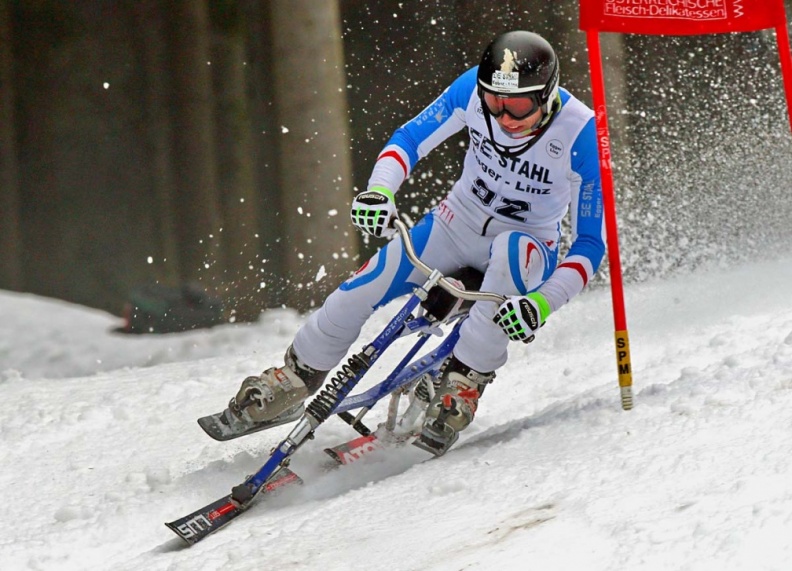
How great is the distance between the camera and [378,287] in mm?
3893

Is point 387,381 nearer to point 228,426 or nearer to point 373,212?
point 228,426

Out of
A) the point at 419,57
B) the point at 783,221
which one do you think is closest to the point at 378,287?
the point at 419,57

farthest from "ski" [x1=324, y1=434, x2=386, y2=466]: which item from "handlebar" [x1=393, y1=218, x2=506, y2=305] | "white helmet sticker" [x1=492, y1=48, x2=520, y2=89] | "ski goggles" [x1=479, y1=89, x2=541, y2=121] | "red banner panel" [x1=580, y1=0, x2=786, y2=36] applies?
"red banner panel" [x1=580, y1=0, x2=786, y2=36]

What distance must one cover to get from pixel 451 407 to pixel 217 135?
4001 mm

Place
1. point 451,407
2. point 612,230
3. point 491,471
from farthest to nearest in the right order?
point 451,407, point 612,230, point 491,471

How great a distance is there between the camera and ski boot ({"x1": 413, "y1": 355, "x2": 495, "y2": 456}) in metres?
3.80

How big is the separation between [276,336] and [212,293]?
712mm

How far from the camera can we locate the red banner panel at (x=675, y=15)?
3932 millimetres

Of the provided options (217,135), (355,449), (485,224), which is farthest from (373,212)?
(217,135)

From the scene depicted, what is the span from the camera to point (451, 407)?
3840 millimetres

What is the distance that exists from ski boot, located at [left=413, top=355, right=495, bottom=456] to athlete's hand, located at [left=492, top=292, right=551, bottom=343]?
456 mm

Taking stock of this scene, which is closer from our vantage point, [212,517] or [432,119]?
[212,517]

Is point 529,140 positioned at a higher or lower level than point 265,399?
higher

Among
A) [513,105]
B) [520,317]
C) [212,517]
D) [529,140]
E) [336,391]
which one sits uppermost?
[513,105]
